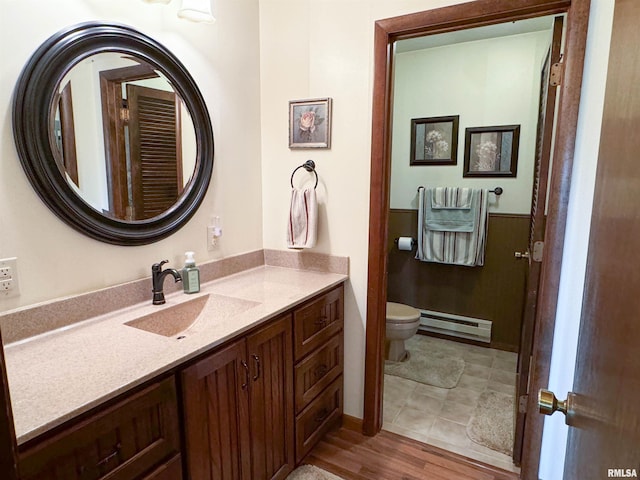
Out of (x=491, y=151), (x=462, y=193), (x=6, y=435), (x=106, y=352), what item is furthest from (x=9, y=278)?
(x=491, y=151)

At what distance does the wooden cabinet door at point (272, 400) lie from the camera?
146cm

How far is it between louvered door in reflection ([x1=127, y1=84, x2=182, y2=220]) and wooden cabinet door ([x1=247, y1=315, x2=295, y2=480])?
0.75 metres

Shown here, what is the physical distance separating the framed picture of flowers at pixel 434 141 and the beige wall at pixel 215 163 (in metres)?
1.63

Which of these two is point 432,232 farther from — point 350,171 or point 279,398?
point 279,398

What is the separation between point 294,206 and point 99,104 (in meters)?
1.01

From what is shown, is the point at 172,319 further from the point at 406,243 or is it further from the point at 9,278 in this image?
the point at 406,243

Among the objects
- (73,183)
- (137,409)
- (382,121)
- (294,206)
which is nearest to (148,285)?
(73,183)

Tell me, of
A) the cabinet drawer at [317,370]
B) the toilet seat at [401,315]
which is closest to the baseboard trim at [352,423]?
the cabinet drawer at [317,370]

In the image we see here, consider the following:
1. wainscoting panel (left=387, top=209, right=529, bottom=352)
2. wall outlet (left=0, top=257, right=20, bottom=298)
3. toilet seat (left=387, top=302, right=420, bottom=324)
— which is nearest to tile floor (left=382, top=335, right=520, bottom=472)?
wainscoting panel (left=387, top=209, right=529, bottom=352)

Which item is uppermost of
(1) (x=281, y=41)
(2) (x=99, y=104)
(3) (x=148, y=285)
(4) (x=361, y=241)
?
(1) (x=281, y=41)

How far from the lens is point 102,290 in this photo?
56.9 inches

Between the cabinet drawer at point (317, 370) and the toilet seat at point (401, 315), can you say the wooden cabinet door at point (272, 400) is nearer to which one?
→ the cabinet drawer at point (317, 370)

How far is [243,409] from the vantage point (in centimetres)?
141

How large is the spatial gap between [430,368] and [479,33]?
8.32 feet
